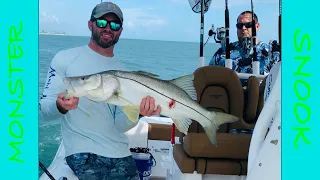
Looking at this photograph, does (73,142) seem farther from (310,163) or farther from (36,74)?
(310,163)

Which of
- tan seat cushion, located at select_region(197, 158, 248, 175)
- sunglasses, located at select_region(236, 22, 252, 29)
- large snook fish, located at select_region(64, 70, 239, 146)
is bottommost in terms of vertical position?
tan seat cushion, located at select_region(197, 158, 248, 175)

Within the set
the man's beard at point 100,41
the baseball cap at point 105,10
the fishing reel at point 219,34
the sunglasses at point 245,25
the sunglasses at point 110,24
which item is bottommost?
the man's beard at point 100,41

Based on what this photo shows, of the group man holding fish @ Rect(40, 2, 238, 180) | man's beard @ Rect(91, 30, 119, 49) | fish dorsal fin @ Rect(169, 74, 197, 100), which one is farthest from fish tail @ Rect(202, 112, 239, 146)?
man's beard @ Rect(91, 30, 119, 49)

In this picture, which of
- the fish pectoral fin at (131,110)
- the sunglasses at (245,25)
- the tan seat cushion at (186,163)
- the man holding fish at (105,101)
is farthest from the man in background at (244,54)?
the fish pectoral fin at (131,110)

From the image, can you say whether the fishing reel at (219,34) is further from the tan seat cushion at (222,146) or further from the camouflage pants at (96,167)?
the camouflage pants at (96,167)

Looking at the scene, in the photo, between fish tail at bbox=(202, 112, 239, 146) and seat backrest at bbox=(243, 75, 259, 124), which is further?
seat backrest at bbox=(243, 75, 259, 124)

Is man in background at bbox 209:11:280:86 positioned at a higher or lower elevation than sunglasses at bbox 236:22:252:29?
lower

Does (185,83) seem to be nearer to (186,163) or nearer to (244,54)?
(186,163)

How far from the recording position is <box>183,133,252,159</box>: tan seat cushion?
263cm

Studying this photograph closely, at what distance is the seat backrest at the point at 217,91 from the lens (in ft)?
9.42

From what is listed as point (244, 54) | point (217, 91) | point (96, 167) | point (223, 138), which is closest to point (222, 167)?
point (223, 138)

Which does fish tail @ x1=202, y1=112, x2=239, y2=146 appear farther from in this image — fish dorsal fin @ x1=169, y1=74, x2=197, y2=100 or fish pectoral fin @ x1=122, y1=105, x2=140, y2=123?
fish pectoral fin @ x1=122, y1=105, x2=140, y2=123

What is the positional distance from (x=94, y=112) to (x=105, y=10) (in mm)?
561

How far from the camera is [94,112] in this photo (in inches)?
79.4
